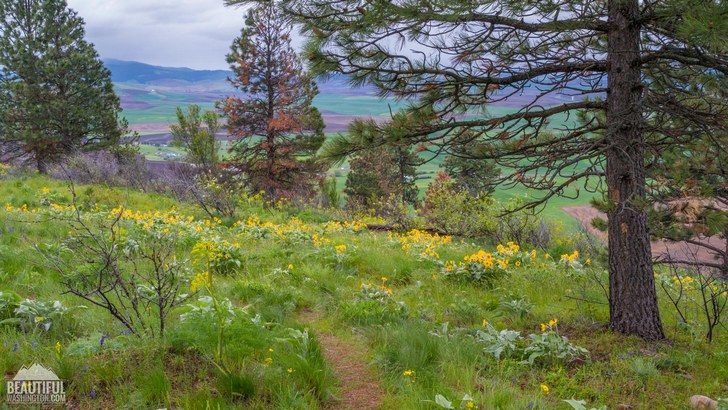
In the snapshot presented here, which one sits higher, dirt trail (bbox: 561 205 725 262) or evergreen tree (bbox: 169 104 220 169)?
evergreen tree (bbox: 169 104 220 169)

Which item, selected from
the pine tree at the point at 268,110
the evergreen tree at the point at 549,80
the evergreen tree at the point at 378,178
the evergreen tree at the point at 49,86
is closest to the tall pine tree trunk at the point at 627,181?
the evergreen tree at the point at 549,80

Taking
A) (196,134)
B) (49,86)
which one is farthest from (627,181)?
(49,86)

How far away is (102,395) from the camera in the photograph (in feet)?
9.95

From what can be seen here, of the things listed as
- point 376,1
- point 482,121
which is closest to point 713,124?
point 482,121

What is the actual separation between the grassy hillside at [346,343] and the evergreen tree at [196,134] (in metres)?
15.6

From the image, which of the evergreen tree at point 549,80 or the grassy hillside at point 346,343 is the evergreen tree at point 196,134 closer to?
the grassy hillside at point 346,343

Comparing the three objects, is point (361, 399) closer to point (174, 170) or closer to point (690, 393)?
point (690, 393)

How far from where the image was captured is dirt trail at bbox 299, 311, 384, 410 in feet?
11.0

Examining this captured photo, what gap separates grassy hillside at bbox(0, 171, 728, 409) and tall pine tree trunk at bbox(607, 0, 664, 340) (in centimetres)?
34

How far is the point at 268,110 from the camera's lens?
2369 centimetres

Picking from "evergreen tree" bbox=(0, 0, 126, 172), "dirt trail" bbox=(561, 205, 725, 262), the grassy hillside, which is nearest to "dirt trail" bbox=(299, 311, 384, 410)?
the grassy hillside

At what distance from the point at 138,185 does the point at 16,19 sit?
12056mm

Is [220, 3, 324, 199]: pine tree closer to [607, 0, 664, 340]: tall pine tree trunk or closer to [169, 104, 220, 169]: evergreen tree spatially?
[169, 104, 220, 169]: evergreen tree

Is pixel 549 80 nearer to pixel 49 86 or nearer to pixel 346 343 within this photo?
pixel 346 343
